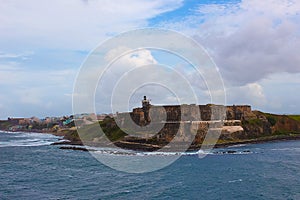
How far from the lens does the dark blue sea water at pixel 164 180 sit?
1578 inches

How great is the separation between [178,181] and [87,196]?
13.6 meters

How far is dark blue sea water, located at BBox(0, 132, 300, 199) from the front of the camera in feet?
132

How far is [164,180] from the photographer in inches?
1896

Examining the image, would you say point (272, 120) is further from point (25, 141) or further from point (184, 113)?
point (25, 141)

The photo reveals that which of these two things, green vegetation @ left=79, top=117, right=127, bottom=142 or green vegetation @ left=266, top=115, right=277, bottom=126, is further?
green vegetation @ left=266, top=115, right=277, bottom=126

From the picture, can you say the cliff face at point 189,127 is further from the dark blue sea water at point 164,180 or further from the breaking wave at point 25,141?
the dark blue sea water at point 164,180

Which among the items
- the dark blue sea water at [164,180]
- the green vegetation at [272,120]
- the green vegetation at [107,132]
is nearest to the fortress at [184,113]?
the green vegetation at [107,132]

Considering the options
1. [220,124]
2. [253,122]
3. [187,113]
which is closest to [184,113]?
[187,113]

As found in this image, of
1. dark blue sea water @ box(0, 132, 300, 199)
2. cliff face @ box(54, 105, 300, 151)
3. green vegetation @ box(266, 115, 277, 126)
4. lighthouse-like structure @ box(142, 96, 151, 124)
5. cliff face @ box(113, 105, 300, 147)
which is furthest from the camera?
green vegetation @ box(266, 115, 277, 126)

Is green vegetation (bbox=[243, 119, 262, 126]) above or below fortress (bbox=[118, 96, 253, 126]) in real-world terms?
below

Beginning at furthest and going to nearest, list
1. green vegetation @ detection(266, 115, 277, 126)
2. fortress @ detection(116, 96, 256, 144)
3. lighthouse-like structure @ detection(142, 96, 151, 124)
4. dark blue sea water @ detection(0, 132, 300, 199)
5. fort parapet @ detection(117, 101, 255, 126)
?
green vegetation @ detection(266, 115, 277, 126), lighthouse-like structure @ detection(142, 96, 151, 124), fort parapet @ detection(117, 101, 255, 126), fortress @ detection(116, 96, 256, 144), dark blue sea water @ detection(0, 132, 300, 199)

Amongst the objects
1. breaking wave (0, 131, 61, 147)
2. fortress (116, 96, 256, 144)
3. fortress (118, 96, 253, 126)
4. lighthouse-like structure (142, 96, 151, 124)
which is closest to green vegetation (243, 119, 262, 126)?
fortress (116, 96, 256, 144)

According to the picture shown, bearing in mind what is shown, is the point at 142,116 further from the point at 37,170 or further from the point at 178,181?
the point at 178,181

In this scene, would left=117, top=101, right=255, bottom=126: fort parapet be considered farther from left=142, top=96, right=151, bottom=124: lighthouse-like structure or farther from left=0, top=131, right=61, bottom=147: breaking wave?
left=0, top=131, right=61, bottom=147: breaking wave
